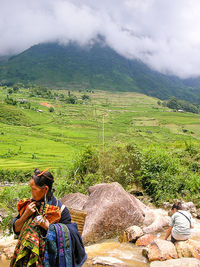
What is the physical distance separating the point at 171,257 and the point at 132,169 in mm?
9794

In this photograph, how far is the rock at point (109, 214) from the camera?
945 cm

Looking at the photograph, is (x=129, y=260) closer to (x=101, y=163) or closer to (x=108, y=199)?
(x=108, y=199)

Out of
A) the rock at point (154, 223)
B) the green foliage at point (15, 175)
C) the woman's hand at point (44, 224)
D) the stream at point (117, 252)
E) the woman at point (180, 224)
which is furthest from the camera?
the green foliage at point (15, 175)

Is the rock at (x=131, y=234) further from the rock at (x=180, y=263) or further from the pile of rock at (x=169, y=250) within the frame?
the rock at (x=180, y=263)

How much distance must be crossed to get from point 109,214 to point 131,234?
44.5 inches

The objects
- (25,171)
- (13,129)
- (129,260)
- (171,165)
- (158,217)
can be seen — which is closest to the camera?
(129,260)

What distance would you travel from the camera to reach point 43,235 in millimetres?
3357

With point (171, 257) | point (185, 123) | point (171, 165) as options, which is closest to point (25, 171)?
point (171, 165)

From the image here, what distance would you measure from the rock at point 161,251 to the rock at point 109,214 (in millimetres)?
2296

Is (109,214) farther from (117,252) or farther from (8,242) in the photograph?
(8,242)

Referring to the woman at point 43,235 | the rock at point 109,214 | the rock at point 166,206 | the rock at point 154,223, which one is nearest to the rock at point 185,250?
the rock at point 154,223

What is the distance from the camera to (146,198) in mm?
15555

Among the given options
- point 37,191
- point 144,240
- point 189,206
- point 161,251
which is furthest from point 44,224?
point 189,206

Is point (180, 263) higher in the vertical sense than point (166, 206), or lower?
higher
